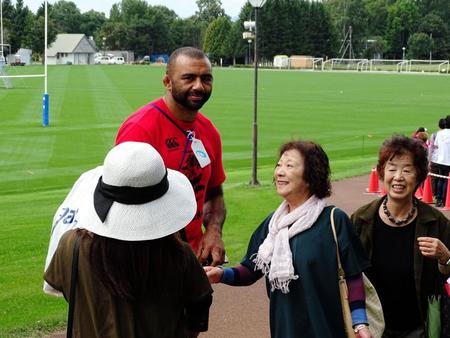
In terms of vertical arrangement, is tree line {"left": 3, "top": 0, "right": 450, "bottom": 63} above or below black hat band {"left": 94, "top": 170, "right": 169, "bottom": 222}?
above

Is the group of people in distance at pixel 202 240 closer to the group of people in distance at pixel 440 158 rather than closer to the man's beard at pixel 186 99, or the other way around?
the man's beard at pixel 186 99

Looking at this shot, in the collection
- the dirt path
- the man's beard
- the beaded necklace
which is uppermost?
the man's beard

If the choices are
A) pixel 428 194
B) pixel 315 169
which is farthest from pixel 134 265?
pixel 428 194

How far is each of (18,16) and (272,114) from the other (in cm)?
3622

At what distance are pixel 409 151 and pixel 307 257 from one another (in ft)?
3.24

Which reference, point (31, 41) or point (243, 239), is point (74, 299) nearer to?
point (243, 239)

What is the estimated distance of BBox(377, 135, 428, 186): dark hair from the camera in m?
4.14

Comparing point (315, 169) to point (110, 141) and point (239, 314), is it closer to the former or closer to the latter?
point (239, 314)

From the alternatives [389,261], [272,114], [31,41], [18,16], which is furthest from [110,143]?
[31,41]

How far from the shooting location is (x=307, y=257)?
356cm

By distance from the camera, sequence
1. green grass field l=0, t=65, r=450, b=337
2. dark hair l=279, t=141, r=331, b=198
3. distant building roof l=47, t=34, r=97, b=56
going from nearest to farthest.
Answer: dark hair l=279, t=141, r=331, b=198, green grass field l=0, t=65, r=450, b=337, distant building roof l=47, t=34, r=97, b=56

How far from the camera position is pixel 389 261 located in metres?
4.00

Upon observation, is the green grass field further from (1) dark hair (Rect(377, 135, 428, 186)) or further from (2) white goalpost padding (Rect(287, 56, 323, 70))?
(2) white goalpost padding (Rect(287, 56, 323, 70))

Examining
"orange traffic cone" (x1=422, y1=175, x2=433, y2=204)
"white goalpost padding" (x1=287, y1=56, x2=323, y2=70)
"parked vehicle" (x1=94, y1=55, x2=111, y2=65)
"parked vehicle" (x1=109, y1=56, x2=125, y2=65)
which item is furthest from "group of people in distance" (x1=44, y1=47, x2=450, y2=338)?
"parked vehicle" (x1=94, y1=55, x2=111, y2=65)
